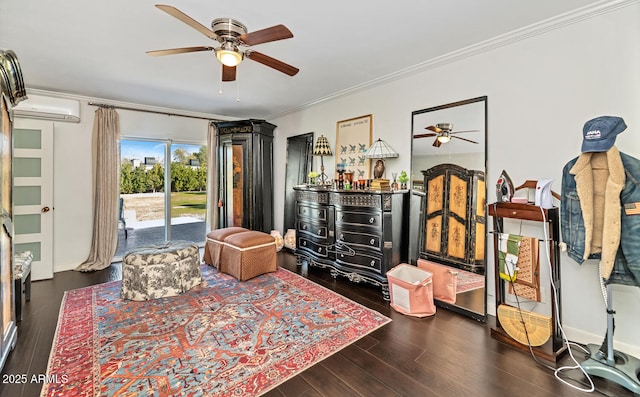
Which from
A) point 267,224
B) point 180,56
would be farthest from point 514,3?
point 267,224

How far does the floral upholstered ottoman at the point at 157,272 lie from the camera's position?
10.4 feet

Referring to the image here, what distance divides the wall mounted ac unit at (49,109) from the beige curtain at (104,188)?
29 centimetres

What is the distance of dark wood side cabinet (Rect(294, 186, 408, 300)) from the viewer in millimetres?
3219

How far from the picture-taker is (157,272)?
127 inches

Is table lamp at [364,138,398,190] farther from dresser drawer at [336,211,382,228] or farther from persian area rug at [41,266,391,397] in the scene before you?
persian area rug at [41,266,391,397]

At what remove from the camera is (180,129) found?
543cm

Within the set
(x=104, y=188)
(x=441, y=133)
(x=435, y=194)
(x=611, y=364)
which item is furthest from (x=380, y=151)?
(x=104, y=188)

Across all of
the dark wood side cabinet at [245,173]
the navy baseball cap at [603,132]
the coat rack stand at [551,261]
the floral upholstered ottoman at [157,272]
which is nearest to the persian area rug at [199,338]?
the floral upholstered ottoman at [157,272]

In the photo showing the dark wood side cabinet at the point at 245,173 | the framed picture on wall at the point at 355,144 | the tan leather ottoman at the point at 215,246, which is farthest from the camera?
the dark wood side cabinet at the point at 245,173

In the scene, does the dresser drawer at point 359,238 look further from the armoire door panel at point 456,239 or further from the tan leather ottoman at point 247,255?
the tan leather ottoman at point 247,255

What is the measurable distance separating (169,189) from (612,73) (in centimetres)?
630

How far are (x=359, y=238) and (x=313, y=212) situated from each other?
3.05ft

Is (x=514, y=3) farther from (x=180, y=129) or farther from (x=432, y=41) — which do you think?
(x=180, y=129)

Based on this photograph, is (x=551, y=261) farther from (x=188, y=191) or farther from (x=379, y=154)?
(x=188, y=191)
